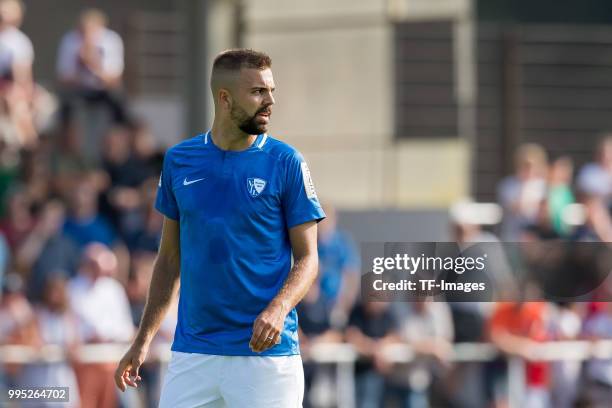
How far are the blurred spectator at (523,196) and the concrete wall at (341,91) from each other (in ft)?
2.60

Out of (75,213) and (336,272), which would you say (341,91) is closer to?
(336,272)

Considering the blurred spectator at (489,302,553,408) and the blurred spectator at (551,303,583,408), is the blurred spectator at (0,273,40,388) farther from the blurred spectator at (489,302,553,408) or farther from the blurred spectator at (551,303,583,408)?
the blurred spectator at (551,303,583,408)

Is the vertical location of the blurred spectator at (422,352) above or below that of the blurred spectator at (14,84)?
below

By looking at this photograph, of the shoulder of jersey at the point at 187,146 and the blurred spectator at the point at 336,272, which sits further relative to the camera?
the blurred spectator at the point at 336,272

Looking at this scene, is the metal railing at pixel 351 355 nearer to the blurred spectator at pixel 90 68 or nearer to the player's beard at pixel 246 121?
the blurred spectator at pixel 90 68

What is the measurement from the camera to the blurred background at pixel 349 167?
38.7ft

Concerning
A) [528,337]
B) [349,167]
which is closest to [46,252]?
[349,167]

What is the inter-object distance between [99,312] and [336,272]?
2.07 metres

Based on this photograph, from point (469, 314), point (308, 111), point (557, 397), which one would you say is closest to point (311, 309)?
point (469, 314)

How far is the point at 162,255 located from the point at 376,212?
26.8 feet

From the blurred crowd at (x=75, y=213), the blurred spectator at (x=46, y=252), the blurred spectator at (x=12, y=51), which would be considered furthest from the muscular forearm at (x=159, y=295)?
the blurred spectator at (x=12, y=51)

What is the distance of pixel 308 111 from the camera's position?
1477 cm

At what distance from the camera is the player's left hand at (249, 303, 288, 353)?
18.7 feet

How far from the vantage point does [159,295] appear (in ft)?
20.6
